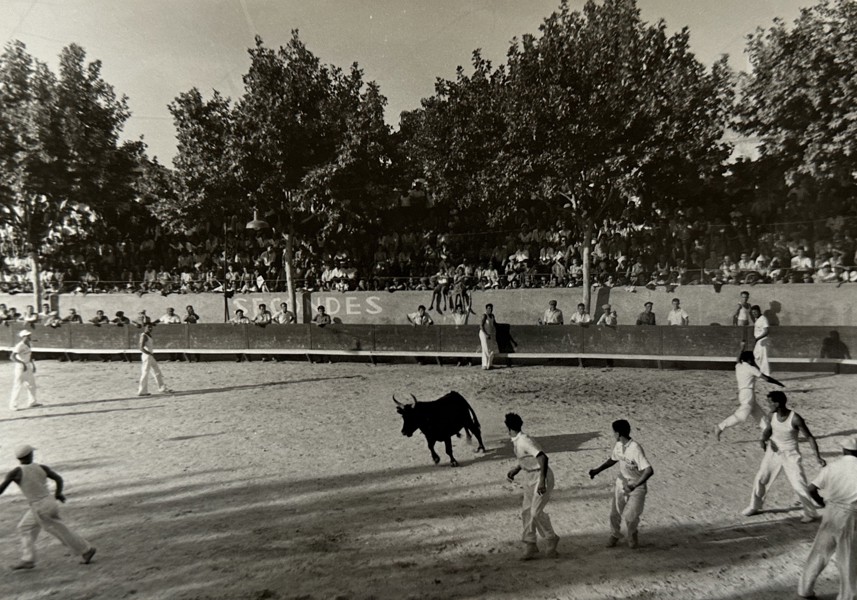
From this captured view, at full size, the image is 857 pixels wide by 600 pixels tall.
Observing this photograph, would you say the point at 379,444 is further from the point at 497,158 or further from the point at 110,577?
the point at 497,158

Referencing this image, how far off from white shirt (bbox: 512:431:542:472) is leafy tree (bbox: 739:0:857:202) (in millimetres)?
14567

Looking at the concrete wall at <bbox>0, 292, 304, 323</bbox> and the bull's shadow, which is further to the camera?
the concrete wall at <bbox>0, 292, 304, 323</bbox>

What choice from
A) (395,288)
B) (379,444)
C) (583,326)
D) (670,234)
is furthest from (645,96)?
(379,444)

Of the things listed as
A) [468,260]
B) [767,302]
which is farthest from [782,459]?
[468,260]

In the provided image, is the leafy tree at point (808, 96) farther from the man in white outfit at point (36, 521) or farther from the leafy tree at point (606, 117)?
the man in white outfit at point (36, 521)

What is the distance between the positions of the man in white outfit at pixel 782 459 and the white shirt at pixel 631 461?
5.27 feet

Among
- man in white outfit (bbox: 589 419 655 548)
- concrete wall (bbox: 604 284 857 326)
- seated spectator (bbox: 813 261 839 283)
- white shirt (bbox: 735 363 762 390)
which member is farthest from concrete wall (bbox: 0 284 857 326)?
man in white outfit (bbox: 589 419 655 548)

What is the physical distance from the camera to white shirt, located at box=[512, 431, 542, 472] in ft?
19.0

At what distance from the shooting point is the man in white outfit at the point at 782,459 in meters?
6.12

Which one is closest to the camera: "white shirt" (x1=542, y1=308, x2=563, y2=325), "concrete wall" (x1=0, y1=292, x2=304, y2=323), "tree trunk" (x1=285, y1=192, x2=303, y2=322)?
"white shirt" (x1=542, y1=308, x2=563, y2=325)

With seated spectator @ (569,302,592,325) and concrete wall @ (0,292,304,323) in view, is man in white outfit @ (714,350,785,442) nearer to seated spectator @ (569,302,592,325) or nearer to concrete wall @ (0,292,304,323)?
seated spectator @ (569,302,592,325)

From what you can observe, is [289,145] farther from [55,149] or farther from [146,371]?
[146,371]

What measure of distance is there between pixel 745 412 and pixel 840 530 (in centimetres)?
401

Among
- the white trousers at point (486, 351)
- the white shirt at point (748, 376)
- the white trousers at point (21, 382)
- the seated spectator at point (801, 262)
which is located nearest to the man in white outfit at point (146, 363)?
the white trousers at point (21, 382)
